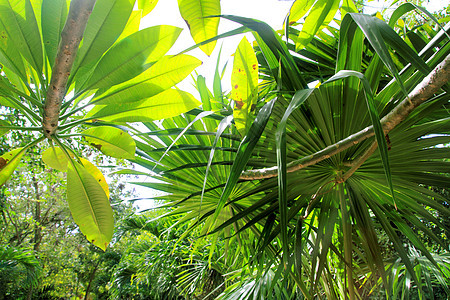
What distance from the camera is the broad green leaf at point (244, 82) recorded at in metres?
0.75

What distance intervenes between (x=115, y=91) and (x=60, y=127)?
165 millimetres

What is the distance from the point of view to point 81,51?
63 cm

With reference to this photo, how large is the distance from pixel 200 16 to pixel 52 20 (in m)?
0.31

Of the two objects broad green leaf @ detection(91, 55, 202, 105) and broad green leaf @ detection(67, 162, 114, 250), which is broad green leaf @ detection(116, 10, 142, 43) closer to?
broad green leaf @ detection(91, 55, 202, 105)

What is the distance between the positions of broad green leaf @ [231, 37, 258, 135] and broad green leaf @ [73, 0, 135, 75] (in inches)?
11.0

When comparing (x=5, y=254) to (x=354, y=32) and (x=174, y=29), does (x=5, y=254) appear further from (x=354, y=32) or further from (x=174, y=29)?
(x=354, y=32)

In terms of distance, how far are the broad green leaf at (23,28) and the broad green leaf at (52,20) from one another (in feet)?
0.06

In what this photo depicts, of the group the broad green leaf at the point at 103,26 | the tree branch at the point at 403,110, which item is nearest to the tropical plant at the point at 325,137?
the tree branch at the point at 403,110

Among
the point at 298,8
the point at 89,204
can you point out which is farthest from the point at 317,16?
Result: the point at 89,204

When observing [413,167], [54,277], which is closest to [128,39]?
[413,167]

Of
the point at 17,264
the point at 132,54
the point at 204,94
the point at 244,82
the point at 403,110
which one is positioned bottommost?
the point at 403,110

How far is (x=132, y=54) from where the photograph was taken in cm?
66

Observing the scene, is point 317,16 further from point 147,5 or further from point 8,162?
point 8,162

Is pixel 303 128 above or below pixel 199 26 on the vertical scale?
below
